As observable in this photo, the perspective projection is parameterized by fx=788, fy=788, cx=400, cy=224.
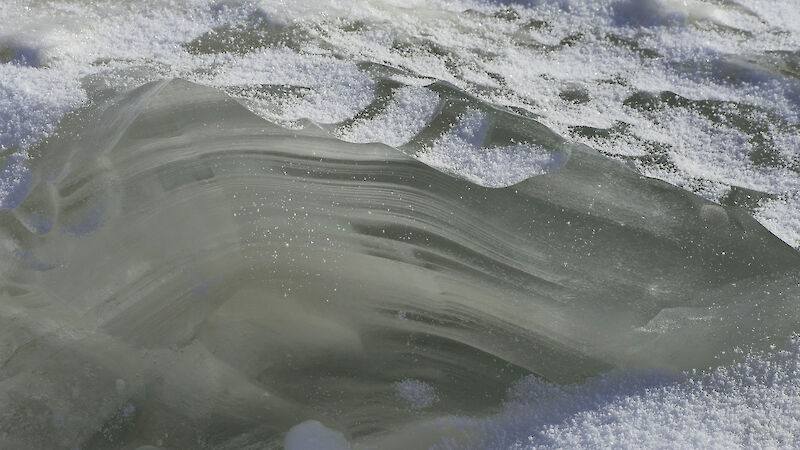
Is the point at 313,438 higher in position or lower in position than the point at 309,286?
lower

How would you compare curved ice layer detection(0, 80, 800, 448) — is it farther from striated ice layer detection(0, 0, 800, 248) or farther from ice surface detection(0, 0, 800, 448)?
striated ice layer detection(0, 0, 800, 248)

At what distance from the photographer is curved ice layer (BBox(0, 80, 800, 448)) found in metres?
1.21

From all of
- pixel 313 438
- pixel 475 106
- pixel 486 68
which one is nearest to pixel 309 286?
pixel 313 438

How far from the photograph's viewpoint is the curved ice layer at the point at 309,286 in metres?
1.21

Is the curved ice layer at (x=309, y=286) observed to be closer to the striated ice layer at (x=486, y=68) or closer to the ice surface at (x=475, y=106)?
the ice surface at (x=475, y=106)

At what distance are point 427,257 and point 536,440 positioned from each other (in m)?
0.33

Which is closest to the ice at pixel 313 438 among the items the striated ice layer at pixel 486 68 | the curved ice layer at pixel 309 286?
the curved ice layer at pixel 309 286

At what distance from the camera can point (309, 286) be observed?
1.25 meters

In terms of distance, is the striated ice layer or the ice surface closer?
the ice surface

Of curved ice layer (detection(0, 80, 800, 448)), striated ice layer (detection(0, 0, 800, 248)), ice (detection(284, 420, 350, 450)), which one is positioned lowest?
ice (detection(284, 420, 350, 450))

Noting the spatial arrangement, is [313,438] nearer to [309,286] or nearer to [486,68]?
[309,286]

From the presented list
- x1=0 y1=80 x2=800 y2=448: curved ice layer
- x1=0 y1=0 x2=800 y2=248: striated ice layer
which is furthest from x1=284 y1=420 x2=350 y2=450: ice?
x1=0 y1=0 x2=800 y2=248: striated ice layer

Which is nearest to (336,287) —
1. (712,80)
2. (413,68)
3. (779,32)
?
(413,68)

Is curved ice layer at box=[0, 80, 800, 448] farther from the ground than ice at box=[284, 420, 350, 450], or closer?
farther from the ground
